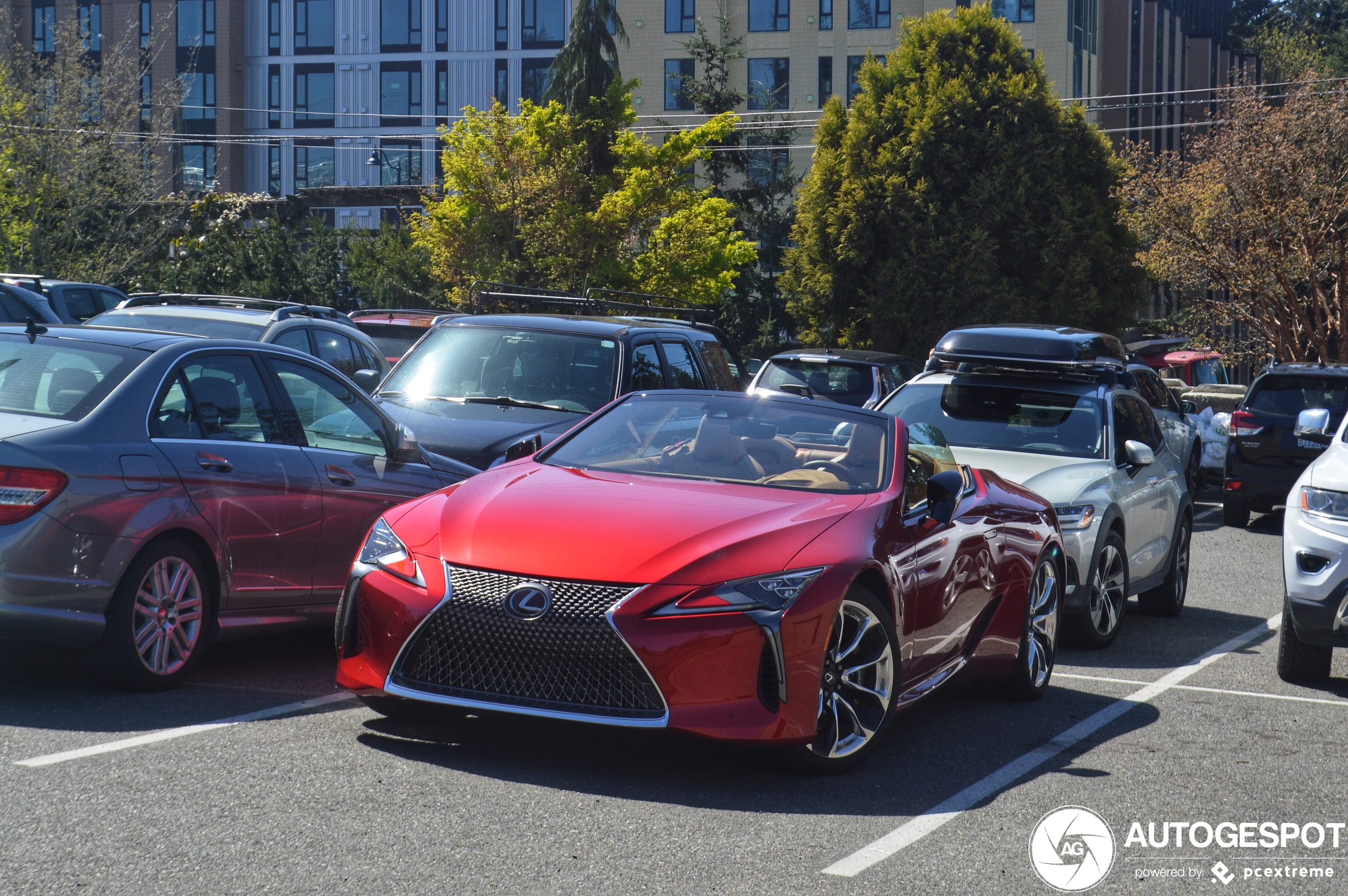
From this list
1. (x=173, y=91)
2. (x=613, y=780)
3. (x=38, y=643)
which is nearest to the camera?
(x=613, y=780)

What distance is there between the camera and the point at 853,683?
5855mm

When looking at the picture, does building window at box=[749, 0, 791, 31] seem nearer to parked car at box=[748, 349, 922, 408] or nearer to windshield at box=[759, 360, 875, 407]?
parked car at box=[748, 349, 922, 408]

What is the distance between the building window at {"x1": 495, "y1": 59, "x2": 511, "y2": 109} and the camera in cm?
6462

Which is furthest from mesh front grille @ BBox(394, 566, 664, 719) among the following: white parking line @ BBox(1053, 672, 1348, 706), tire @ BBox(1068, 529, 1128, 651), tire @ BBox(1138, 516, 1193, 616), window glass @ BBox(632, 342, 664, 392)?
tire @ BBox(1138, 516, 1193, 616)

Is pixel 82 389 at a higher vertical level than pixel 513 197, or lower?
lower

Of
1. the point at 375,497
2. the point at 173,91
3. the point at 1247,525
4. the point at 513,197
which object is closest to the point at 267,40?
the point at 173,91

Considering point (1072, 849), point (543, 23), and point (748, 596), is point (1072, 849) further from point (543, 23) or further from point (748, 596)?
point (543, 23)

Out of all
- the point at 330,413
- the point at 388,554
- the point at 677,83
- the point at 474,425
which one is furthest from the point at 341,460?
the point at 677,83

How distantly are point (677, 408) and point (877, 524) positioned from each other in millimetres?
1417

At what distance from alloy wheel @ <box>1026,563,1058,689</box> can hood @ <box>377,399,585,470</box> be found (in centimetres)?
334

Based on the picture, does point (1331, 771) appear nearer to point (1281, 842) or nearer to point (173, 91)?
point (1281, 842)

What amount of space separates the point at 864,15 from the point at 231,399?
159ft

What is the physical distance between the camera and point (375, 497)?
8.13 metres

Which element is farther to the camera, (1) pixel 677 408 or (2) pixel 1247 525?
(2) pixel 1247 525
